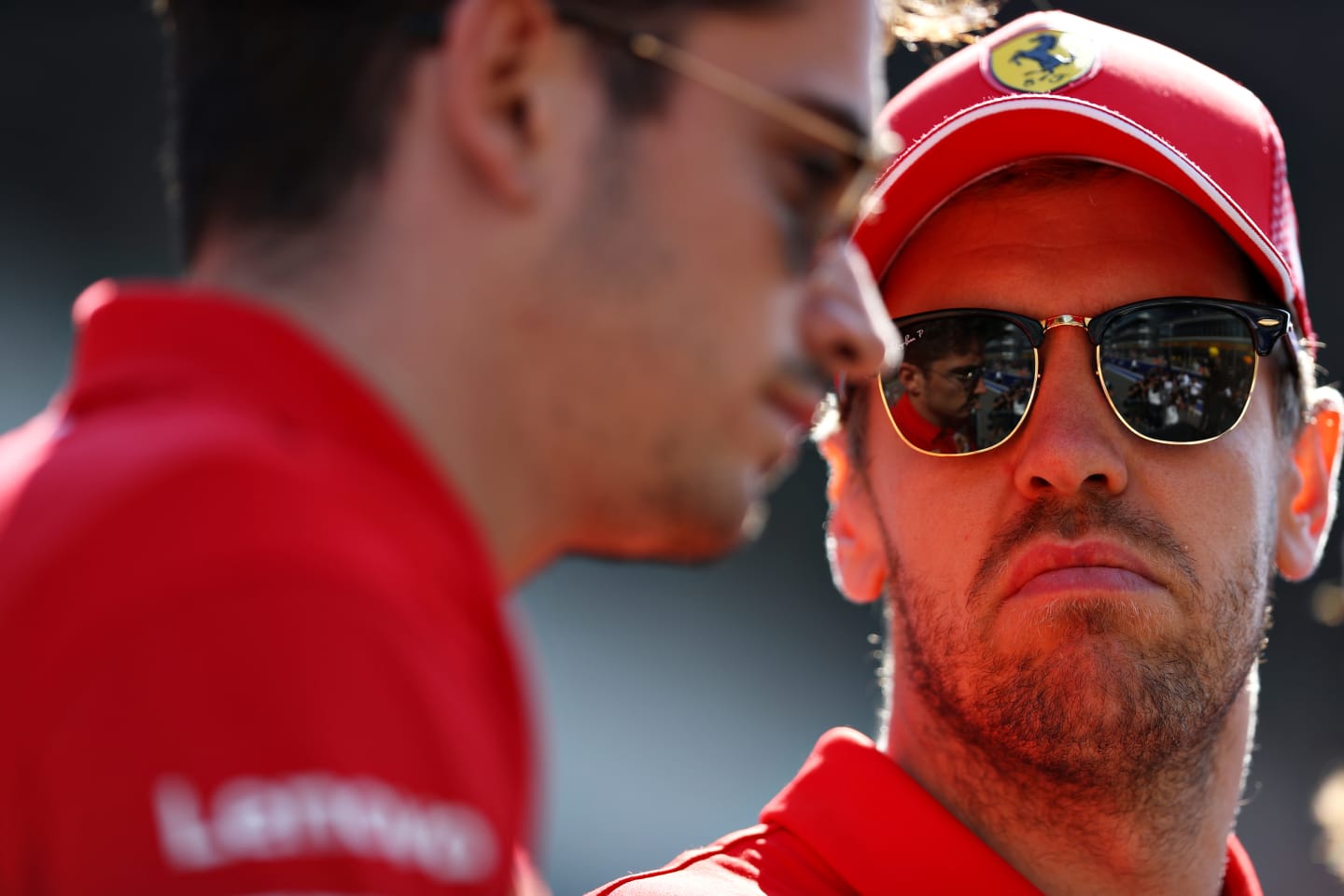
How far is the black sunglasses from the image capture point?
2076mm

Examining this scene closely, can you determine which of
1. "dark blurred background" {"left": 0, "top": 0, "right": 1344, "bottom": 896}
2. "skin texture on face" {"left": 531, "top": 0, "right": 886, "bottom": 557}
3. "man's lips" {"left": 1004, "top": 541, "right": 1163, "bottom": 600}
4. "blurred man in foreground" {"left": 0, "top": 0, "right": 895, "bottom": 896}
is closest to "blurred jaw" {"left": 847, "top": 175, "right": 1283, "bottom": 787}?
"man's lips" {"left": 1004, "top": 541, "right": 1163, "bottom": 600}

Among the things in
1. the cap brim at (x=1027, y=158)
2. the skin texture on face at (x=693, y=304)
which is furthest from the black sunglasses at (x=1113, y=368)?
the skin texture on face at (x=693, y=304)

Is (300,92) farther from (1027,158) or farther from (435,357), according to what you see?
(1027,158)

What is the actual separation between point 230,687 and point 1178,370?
168 centimetres

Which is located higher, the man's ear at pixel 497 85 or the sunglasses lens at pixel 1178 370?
the man's ear at pixel 497 85

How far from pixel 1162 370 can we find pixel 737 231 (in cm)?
119

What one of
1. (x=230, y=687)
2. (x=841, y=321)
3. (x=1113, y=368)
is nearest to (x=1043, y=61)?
(x=1113, y=368)

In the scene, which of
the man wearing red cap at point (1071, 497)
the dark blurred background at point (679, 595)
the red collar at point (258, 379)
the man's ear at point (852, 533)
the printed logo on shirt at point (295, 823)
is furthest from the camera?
the dark blurred background at point (679, 595)

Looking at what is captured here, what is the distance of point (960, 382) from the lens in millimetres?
2107

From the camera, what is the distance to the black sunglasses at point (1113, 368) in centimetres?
208

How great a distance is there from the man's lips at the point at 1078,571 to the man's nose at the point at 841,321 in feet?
2.93

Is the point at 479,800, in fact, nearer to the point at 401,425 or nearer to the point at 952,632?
the point at 401,425

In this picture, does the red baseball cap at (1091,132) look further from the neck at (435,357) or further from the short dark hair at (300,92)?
the neck at (435,357)

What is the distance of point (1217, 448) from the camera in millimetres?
2107
